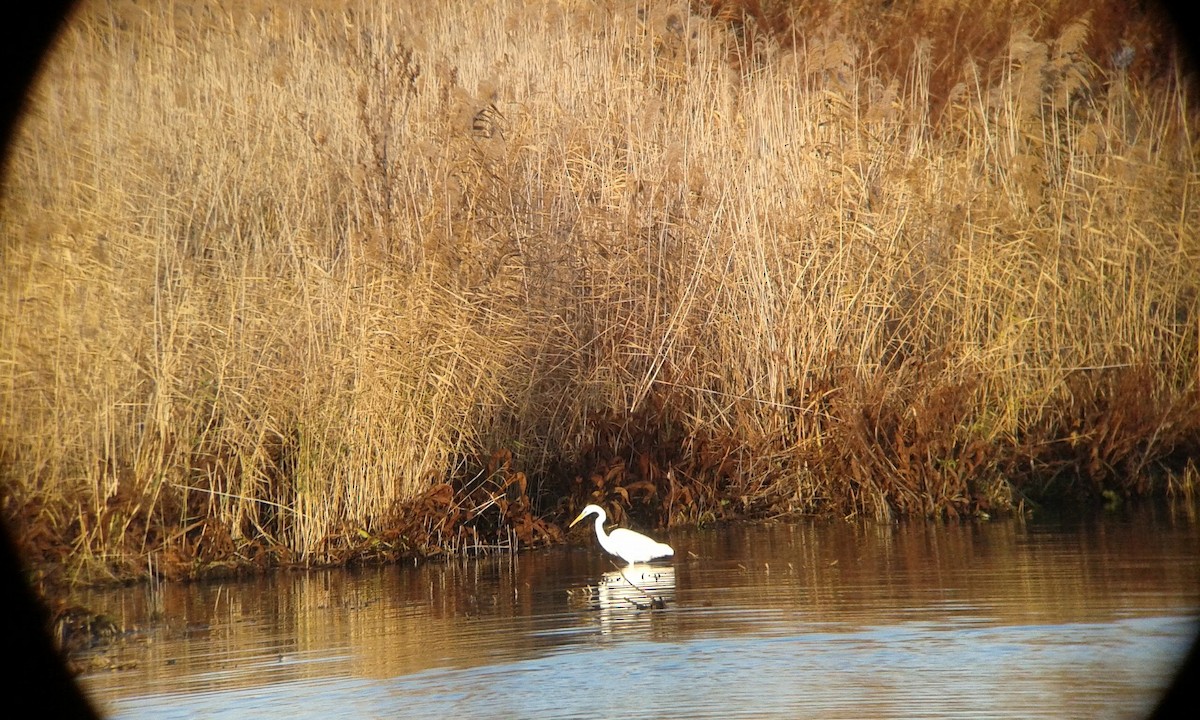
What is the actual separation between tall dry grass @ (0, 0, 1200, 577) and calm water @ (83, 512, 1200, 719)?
657mm

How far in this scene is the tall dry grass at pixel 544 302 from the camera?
8758 mm

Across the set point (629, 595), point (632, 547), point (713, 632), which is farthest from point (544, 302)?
point (713, 632)

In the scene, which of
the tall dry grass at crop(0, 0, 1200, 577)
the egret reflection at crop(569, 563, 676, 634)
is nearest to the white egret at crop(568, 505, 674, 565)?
the egret reflection at crop(569, 563, 676, 634)

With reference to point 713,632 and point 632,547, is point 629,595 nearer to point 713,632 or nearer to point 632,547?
point 632,547

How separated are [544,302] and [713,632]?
3.91m

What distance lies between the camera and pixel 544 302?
999cm

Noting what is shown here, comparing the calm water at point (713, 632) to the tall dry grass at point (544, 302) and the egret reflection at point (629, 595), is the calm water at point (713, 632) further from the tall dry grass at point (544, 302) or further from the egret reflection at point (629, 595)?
the tall dry grass at point (544, 302)

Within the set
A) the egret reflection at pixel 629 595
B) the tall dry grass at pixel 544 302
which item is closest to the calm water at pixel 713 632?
the egret reflection at pixel 629 595

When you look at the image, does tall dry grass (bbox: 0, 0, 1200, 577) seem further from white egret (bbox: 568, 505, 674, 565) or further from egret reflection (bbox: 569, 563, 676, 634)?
egret reflection (bbox: 569, 563, 676, 634)

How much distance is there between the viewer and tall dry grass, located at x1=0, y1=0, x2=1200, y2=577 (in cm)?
876

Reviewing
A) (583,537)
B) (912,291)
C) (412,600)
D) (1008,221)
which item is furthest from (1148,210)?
(412,600)

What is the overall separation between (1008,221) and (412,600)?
492cm

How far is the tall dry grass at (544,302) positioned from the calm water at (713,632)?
0.66 metres

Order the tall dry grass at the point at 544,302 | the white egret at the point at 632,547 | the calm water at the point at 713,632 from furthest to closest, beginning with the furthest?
the tall dry grass at the point at 544,302, the white egret at the point at 632,547, the calm water at the point at 713,632
